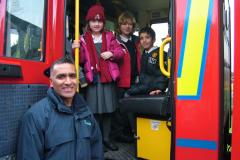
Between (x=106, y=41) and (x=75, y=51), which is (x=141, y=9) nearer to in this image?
(x=106, y=41)

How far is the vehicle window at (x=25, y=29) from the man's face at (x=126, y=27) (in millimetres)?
1574

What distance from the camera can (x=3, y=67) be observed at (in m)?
1.90

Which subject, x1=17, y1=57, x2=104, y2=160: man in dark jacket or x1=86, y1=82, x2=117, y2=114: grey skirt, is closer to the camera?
x1=17, y1=57, x2=104, y2=160: man in dark jacket

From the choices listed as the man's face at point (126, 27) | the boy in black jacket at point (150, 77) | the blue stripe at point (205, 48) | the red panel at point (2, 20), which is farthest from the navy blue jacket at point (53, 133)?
the man's face at point (126, 27)

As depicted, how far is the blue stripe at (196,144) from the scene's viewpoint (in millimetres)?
2010

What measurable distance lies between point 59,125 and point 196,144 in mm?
846

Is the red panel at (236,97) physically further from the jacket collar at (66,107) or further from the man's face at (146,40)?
the man's face at (146,40)

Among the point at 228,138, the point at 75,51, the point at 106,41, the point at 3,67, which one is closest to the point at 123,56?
the point at 106,41

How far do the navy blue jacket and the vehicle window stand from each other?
30cm

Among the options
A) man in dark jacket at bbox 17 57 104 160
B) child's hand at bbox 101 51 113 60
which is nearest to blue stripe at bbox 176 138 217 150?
man in dark jacket at bbox 17 57 104 160

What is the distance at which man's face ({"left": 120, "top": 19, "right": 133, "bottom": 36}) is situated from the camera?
380 cm

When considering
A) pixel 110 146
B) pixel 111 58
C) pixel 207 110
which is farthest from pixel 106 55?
pixel 207 110

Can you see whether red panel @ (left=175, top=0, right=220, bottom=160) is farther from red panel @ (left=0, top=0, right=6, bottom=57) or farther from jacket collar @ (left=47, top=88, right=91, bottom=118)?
red panel @ (left=0, top=0, right=6, bottom=57)

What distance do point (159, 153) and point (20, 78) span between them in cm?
133
